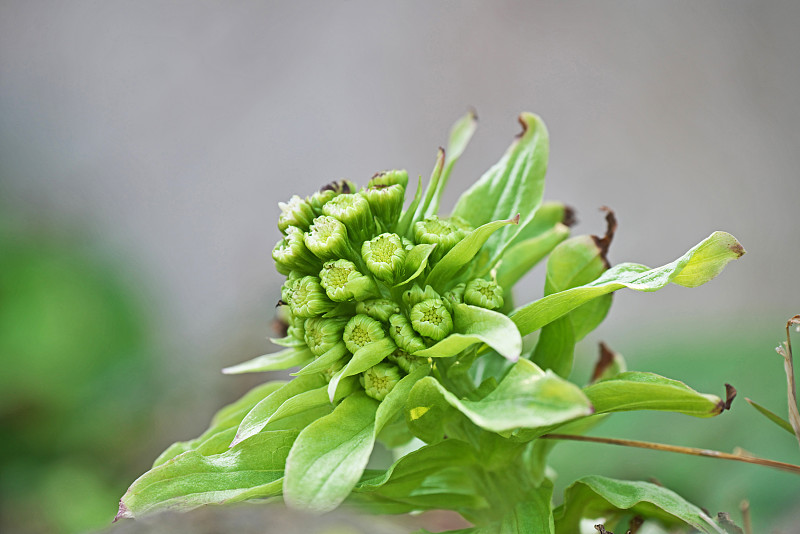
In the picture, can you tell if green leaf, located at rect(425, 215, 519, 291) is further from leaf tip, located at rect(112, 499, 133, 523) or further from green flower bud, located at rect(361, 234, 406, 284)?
leaf tip, located at rect(112, 499, 133, 523)

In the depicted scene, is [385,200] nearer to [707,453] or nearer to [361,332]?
[361,332]

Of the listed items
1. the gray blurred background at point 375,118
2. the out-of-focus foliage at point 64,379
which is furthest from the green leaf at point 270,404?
the gray blurred background at point 375,118

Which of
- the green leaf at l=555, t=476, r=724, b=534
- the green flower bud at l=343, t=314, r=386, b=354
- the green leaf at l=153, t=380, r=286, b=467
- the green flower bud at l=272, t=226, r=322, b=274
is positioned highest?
the green flower bud at l=272, t=226, r=322, b=274

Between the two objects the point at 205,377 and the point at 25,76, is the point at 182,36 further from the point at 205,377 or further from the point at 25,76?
the point at 205,377

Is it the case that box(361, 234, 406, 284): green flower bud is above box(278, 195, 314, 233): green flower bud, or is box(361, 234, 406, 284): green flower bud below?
below

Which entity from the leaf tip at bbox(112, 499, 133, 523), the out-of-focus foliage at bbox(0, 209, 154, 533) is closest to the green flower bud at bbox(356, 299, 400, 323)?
the leaf tip at bbox(112, 499, 133, 523)

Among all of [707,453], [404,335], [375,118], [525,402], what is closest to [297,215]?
[404,335]

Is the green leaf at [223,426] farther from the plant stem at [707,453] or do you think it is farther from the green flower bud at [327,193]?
the plant stem at [707,453]
